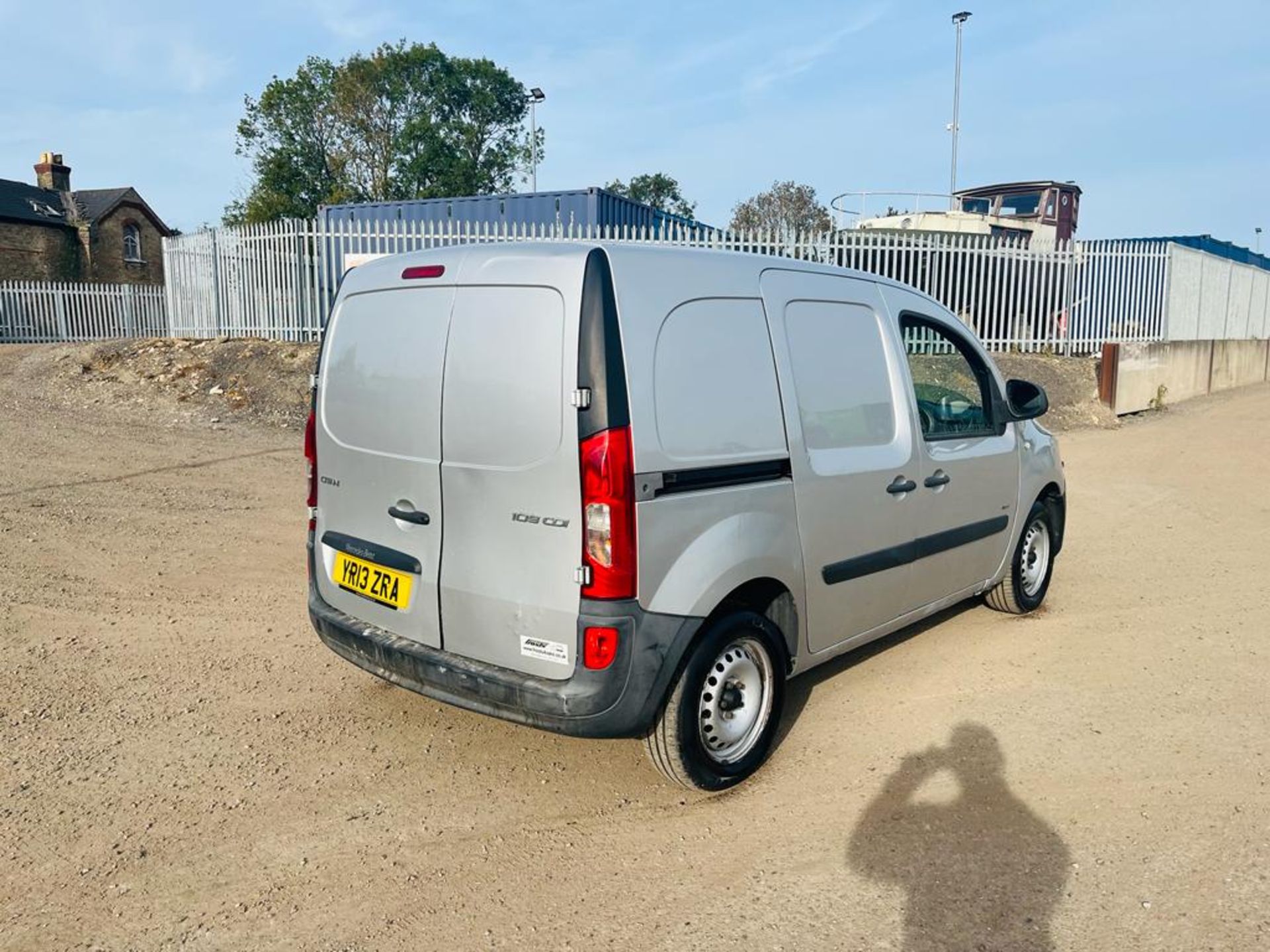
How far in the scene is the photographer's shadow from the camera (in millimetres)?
2652

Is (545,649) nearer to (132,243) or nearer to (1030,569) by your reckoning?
(1030,569)

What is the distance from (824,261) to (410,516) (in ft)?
40.8

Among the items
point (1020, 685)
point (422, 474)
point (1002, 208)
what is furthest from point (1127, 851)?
point (1002, 208)

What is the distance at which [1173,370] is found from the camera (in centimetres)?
1725

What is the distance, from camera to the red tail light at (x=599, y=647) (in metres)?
2.97

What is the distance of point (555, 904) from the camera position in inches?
110

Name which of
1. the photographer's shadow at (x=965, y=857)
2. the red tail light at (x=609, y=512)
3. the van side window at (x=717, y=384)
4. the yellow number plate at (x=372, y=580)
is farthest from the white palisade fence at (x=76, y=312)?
the photographer's shadow at (x=965, y=857)

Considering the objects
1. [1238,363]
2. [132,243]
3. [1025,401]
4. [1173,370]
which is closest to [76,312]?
[132,243]

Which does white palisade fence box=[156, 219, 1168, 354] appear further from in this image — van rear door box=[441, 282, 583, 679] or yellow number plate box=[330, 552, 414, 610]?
van rear door box=[441, 282, 583, 679]

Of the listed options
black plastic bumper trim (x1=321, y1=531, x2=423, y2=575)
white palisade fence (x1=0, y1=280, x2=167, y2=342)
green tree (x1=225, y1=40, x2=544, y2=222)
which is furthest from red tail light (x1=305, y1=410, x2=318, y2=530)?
green tree (x1=225, y1=40, x2=544, y2=222)

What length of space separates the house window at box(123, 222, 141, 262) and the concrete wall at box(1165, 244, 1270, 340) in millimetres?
37941

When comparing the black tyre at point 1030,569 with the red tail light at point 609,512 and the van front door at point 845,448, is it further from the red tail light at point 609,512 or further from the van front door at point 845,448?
the red tail light at point 609,512

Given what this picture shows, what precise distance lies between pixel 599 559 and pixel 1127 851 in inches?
77.4

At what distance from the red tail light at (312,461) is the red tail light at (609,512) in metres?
1.51
